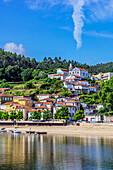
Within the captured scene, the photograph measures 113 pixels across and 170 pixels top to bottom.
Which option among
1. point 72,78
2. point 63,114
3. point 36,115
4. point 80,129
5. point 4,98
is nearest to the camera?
point 80,129

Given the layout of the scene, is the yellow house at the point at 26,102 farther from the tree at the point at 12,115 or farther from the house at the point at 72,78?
the house at the point at 72,78

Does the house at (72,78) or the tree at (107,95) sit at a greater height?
the house at (72,78)

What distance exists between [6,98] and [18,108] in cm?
1793

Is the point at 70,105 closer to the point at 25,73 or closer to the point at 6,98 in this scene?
the point at 6,98

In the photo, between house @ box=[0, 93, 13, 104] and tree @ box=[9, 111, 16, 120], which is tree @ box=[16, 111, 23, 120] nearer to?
tree @ box=[9, 111, 16, 120]

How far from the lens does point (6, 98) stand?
383ft

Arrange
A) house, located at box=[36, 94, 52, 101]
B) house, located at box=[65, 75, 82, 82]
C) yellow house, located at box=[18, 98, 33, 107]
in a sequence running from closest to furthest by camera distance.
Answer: yellow house, located at box=[18, 98, 33, 107]
house, located at box=[36, 94, 52, 101]
house, located at box=[65, 75, 82, 82]

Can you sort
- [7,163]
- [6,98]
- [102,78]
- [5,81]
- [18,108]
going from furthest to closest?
[102,78]
[5,81]
[6,98]
[18,108]
[7,163]

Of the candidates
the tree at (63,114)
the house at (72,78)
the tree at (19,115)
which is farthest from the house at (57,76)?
the tree at (63,114)

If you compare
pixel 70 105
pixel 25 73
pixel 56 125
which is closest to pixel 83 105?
pixel 70 105

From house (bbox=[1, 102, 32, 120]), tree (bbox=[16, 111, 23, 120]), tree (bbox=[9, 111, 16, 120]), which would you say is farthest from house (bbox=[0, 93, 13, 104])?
tree (bbox=[16, 111, 23, 120])

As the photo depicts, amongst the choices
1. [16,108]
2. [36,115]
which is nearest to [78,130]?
[36,115]

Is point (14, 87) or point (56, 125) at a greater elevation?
point (14, 87)

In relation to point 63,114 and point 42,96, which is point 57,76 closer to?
point 42,96
